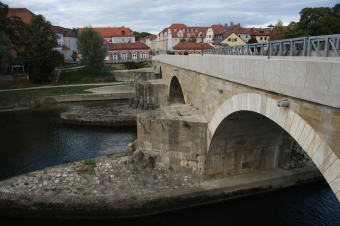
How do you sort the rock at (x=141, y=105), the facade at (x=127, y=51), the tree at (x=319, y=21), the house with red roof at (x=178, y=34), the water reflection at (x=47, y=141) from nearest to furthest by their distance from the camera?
the water reflection at (x=47, y=141) → the tree at (x=319, y=21) → the rock at (x=141, y=105) → the facade at (x=127, y=51) → the house with red roof at (x=178, y=34)

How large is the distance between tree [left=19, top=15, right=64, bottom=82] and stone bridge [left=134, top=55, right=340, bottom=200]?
85.0 feet

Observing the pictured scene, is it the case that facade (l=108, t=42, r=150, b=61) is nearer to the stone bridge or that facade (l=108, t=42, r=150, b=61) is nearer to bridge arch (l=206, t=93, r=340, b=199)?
the stone bridge

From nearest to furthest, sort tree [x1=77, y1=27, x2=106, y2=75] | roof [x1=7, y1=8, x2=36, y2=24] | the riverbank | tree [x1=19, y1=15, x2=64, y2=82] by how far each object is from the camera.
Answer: the riverbank, tree [x1=19, y1=15, x2=64, y2=82], tree [x1=77, y1=27, x2=106, y2=75], roof [x1=7, y1=8, x2=36, y2=24]

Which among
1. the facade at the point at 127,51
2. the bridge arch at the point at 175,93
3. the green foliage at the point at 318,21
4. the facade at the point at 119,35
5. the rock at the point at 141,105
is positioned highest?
the facade at the point at 119,35

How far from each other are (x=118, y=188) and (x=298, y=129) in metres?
7.49

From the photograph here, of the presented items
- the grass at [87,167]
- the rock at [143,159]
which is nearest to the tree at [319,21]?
the rock at [143,159]

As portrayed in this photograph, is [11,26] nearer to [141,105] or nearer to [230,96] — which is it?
[141,105]

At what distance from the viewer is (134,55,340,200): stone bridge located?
475cm

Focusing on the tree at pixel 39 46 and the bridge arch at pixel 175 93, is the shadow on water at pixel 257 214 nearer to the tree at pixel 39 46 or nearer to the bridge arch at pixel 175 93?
the bridge arch at pixel 175 93

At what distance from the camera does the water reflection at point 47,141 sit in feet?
49.6

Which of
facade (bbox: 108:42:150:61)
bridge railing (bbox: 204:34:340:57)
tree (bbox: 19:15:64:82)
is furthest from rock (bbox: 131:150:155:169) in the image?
facade (bbox: 108:42:150:61)

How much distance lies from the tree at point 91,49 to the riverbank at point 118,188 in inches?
1250

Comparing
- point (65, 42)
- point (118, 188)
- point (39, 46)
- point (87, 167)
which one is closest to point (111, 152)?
point (87, 167)

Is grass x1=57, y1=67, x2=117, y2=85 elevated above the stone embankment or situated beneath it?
elevated above
